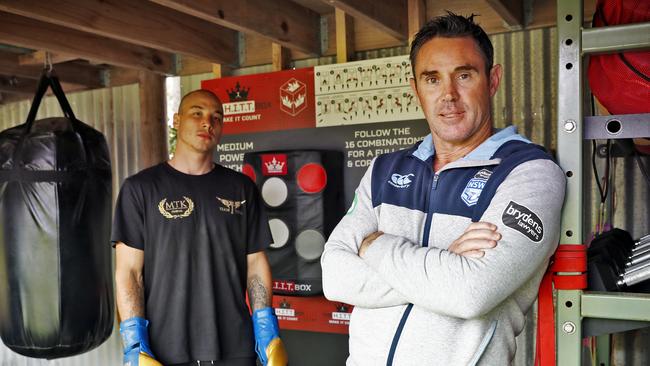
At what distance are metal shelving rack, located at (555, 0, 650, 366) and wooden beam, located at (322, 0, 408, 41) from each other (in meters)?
1.69

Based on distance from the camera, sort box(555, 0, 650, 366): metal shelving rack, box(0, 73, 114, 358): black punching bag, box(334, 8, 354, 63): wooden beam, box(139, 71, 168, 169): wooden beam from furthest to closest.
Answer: box(139, 71, 168, 169): wooden beam → box(334, 8, 354, 63): wooden beam → box(0, 73, 114, 358): black punching bag → box(555, 0, 650, 366): metal shelving rack

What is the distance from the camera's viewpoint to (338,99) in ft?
12.3

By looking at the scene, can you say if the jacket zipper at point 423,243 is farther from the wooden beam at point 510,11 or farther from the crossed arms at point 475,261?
the wooden beam at point 510,11

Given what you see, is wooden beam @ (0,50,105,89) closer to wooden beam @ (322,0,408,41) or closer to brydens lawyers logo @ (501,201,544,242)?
wooden beam @ (322,0,408,41)

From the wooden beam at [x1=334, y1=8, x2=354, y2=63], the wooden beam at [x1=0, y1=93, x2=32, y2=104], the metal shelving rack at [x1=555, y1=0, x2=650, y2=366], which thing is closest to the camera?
the metal shelving rack at [x1=555, y1=0, x2=650, y2=366]

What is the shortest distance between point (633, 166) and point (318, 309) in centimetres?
196

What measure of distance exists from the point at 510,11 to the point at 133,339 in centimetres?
240

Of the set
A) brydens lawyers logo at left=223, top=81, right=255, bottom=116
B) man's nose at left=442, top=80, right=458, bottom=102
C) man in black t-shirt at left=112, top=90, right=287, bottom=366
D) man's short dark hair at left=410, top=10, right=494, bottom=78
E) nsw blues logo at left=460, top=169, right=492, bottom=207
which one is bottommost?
man in black t-shirt at left=112, top=90, right=287, bottom=366

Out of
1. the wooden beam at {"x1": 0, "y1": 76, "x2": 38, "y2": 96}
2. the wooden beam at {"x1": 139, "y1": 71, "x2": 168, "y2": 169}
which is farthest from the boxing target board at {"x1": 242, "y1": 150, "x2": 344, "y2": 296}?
the wooden beam at {"x1": 0, "y1": 76, "x2": 38, "y2": 96}

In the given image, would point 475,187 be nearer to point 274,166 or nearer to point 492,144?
point 492,144

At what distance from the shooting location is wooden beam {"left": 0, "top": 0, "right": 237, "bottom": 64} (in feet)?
9.55

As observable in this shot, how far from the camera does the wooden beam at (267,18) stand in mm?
3004

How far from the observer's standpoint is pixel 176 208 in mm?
2729

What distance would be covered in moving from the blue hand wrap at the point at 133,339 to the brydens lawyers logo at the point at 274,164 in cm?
145
